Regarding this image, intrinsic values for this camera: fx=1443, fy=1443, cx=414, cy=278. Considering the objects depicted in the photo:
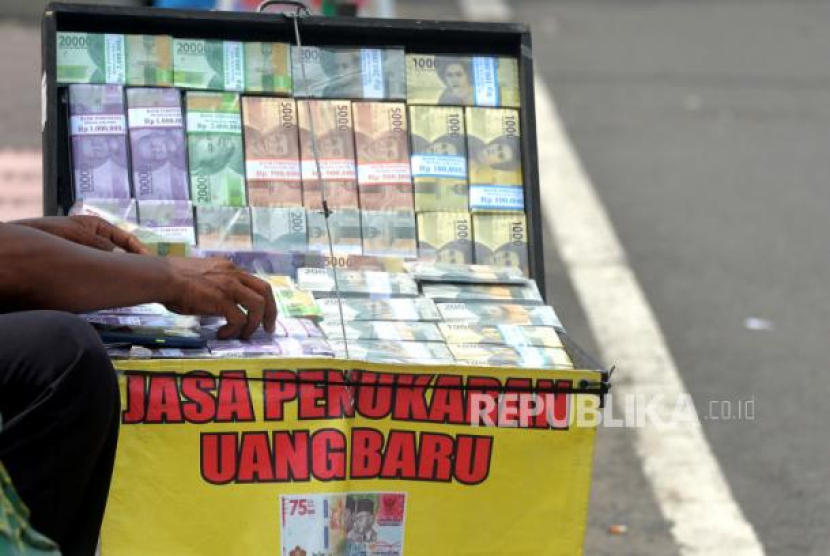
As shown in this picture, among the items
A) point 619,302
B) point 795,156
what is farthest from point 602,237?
point 795,156

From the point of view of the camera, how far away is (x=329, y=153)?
3.72 m

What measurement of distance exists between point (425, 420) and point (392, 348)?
7.6 inches

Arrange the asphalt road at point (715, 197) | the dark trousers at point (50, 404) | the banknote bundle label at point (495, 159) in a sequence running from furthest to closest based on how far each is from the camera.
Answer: the asphalt road at point (715, 197), the banknote bundle label at point (495, 159), the dark trousers at point (50, 404)

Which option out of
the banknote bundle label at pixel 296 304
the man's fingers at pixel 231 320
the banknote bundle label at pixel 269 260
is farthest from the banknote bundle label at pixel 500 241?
the man's fingers at pixel 231 320

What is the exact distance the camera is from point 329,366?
2.96m

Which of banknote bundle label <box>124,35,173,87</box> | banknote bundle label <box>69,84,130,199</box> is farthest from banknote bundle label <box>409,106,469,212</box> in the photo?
banknote bundle label <box>69,84,130,199</box>

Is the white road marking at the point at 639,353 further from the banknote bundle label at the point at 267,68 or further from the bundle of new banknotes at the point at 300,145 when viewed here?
the banknote bundle label at the point at 267,68

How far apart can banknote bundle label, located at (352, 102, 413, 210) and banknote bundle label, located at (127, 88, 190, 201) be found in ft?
1.48

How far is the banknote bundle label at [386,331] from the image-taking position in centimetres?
318

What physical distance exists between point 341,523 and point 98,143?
120cm

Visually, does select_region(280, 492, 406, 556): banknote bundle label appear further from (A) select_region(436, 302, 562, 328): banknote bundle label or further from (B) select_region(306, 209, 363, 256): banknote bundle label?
(B) select_region(306, 209, 363, 256): banknote bundle label

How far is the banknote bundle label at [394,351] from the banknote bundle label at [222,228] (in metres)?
0.56

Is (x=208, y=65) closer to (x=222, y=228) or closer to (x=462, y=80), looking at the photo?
(x=222, y=228)

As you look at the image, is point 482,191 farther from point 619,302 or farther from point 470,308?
point 619,302
